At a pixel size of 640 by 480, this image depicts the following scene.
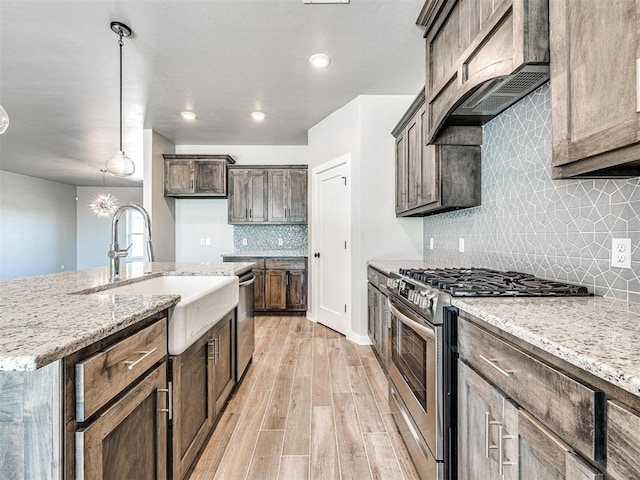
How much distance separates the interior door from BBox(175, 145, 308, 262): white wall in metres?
1.77

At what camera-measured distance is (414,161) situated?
121 inches

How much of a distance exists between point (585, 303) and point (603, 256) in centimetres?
28

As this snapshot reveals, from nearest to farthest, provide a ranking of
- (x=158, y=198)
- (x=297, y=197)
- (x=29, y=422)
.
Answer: (x=29, y=422), (x=158, y=198), (x=297, y=197)

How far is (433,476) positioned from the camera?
1473 millimetres

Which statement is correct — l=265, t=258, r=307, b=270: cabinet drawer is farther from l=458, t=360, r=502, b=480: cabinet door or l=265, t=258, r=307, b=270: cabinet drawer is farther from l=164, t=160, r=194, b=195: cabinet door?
l=458, t=360, r=502, b=480: cabinet door

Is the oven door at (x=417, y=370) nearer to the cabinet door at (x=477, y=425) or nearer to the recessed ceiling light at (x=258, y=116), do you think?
the cabinet door at (x=477, y=425)

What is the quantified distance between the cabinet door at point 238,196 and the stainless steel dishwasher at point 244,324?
2.63m

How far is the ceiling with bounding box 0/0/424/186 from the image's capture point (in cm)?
245

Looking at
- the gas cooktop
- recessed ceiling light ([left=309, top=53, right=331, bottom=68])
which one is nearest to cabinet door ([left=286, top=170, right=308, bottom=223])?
recessed ceiling light ([left=309, top=53, right=331, bottom=68])

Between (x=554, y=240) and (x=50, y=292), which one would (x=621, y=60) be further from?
(x=50, y=292)

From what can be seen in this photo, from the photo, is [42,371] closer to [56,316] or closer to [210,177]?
[56,316]

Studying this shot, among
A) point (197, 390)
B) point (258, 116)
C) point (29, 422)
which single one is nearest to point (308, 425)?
point (197, 390)

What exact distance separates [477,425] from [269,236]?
16.3 ft

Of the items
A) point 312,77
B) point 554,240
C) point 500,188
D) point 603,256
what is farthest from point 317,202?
point 603,256
